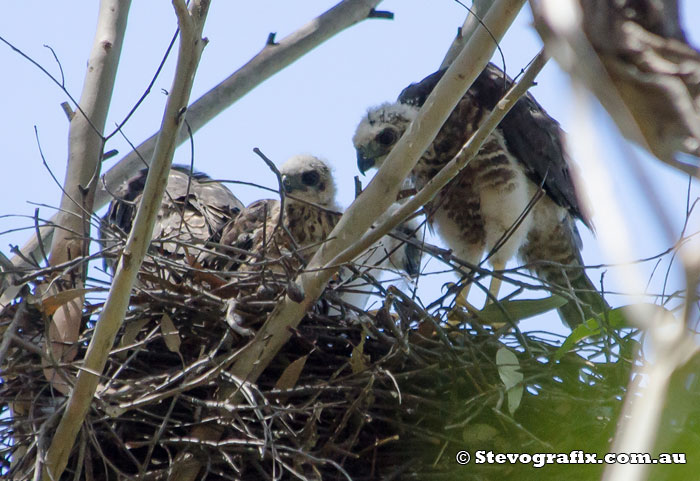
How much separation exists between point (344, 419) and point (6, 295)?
1194 millimetres

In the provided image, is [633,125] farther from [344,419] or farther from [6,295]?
[6,295]

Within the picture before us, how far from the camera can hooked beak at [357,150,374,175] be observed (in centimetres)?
414

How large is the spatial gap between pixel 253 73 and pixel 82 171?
1.38m

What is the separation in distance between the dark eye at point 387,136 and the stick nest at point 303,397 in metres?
1.33

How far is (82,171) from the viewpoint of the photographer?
3184 millimetres

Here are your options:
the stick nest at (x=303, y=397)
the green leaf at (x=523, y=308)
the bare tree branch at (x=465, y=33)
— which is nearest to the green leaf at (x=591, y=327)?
the stick nest at (x=303, y=397)

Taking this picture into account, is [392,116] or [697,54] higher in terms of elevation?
[392,116]

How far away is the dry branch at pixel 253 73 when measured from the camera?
4113 millimetres

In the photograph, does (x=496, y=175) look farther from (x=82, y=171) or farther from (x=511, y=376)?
(x=82, y=171)

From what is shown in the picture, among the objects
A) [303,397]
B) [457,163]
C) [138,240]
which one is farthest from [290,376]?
[457,163]

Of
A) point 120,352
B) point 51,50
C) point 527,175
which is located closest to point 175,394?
point 120,352

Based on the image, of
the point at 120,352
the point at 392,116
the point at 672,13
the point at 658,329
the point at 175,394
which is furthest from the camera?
the point at 392,116

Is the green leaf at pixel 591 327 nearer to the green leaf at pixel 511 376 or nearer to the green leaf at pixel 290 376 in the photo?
the green leaf at pixel 511 376

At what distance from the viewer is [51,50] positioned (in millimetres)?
2852
